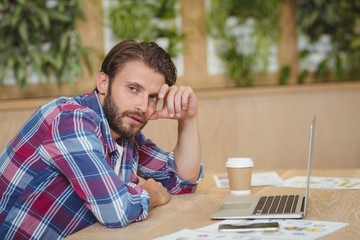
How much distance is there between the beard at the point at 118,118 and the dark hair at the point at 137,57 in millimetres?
98

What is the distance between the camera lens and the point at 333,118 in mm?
4789

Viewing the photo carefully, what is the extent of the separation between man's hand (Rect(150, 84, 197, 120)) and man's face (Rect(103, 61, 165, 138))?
9 cm

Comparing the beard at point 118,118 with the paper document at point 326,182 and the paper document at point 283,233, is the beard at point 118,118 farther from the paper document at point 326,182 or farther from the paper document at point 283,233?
the paper document at point 326,182

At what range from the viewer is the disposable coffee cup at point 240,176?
7.64 feet

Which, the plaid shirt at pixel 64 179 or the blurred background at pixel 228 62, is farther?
the blurred background at pixel 228 62

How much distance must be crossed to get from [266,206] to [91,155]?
0.53 metres

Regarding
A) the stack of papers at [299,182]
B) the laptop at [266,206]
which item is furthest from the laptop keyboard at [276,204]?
the stack of papers at [299,182]

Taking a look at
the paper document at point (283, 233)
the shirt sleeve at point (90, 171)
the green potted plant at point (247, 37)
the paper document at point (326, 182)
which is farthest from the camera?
the green potted plant at point (247, 37)

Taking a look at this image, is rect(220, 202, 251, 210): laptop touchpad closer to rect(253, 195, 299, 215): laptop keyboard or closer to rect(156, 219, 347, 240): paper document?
rect(253, 195, 299, 215): laptop keyboard

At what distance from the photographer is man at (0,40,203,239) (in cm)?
192

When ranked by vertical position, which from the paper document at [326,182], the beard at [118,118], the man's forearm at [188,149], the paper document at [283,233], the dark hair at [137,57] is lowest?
the paper document at [326,182]

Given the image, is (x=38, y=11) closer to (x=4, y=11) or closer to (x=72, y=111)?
(x=4, y=11)

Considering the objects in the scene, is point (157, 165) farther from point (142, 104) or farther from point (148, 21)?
point (148, 21)

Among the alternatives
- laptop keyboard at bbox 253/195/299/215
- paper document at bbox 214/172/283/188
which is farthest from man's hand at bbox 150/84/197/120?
laptop keyboard at bbox 253/195/299/215
